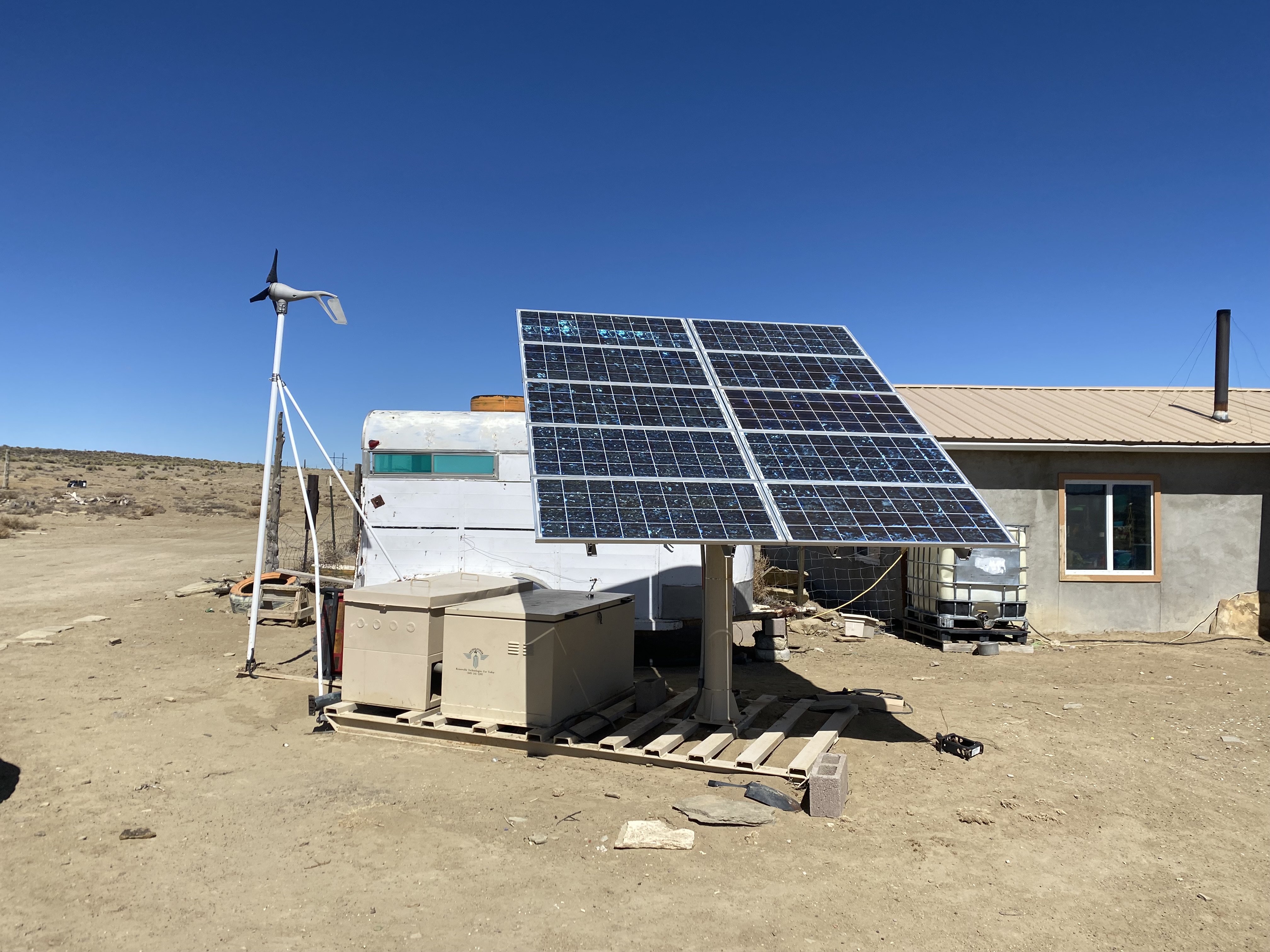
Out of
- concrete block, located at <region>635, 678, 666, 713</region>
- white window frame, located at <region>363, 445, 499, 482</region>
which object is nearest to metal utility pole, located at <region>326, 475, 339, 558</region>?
white window frame, located at <region>363, 445, 499, 482</region>

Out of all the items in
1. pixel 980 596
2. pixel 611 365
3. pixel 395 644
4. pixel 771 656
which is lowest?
pixel 771 656

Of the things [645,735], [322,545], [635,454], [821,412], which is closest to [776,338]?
[821,412]

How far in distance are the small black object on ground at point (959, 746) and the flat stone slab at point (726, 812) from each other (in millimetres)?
2191

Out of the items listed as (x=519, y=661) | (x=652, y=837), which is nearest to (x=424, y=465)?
(x=519, y=661)

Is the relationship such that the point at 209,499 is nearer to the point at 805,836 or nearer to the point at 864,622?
the point at 864,622

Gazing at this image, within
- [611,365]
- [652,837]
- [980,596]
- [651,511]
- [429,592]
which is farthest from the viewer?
[980,596]

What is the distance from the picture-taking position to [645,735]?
759 cm

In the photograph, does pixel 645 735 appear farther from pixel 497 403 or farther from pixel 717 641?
pixel 497 403

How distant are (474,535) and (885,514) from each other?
5563mm

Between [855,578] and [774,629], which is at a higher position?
[855,578]

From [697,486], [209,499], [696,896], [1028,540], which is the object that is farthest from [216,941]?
[209,499]

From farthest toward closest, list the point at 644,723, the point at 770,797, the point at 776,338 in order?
the point at 776,338, the point at 644,723, the point at 770,797

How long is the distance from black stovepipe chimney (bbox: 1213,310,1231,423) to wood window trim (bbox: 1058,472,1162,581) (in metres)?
2.69

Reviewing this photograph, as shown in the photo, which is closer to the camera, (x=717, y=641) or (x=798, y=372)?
(x=717, y=641)
